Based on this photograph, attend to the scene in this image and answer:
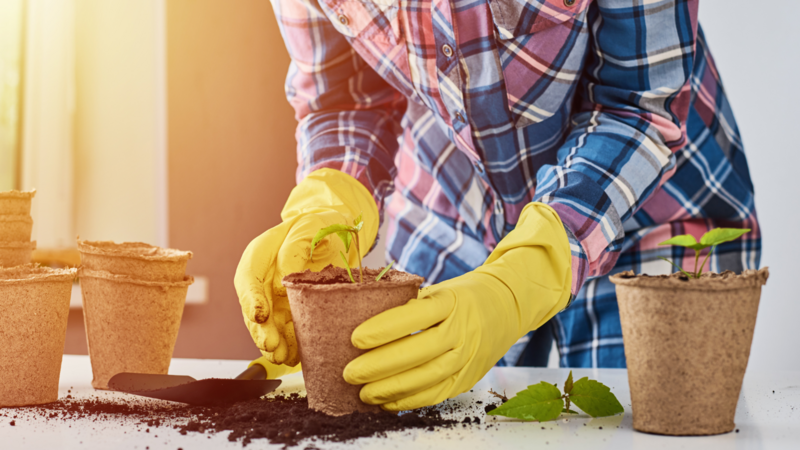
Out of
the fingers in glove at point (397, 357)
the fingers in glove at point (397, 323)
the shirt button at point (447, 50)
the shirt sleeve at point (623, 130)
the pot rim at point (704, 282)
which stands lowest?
the fingers in glove at point (397, 357)

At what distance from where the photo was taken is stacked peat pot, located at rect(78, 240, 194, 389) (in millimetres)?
732

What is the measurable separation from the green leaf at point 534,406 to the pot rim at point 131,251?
45cm

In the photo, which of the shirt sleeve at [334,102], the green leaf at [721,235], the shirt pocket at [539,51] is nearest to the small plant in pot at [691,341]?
the green leaf at [721,235]

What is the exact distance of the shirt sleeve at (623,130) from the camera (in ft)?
2.75

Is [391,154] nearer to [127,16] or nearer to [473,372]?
[473,372]

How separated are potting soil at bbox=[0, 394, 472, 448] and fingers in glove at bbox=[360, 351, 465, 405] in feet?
0.06

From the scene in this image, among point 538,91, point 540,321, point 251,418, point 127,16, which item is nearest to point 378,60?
point 538,91

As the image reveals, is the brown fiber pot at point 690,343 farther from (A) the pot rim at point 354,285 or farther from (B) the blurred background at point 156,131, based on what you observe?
(B) the blurred background at point 156,131

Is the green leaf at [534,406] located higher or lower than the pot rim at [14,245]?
lower

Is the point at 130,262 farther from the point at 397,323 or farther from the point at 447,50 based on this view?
the point at 447,50

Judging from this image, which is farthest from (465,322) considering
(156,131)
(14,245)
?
(156,131)

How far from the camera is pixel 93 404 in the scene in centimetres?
67

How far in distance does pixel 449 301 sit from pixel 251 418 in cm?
24

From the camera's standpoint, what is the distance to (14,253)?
2.43ft
